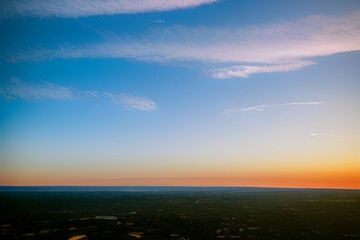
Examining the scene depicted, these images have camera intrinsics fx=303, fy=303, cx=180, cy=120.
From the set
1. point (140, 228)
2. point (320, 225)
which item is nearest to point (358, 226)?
point (320, 225)

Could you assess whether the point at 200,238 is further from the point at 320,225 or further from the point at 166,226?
the point at 320,225

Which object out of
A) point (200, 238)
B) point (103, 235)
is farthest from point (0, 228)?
point (200, 238)

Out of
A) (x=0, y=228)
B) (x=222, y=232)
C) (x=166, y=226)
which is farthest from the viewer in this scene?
(x=166, y=226)

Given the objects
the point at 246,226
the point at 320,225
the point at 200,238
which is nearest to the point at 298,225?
the point at 320,225

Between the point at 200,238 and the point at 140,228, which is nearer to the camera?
the point at 200,238

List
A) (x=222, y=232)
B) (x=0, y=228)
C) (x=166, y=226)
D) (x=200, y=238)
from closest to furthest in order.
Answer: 1. (x=200, y=238)
2. (x=222, y=232)
3. (x=0, y=228)
4. (x=166, y=226)

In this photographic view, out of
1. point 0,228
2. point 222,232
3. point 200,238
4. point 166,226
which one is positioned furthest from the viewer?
point 166,226

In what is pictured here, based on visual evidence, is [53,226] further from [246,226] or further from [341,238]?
[341,238]

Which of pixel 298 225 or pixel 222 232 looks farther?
pixel 298 225
